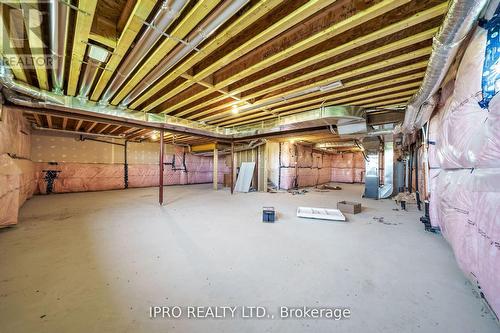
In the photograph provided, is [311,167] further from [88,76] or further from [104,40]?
[104,40]

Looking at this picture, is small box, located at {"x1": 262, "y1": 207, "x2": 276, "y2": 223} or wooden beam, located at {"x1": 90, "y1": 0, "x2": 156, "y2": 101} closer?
wooden beam, located at {"x1": 90, "y1": 0, "x2": 156, "y2": 101}

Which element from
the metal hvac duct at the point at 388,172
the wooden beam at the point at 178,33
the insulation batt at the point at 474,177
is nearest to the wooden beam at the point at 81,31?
the wooden beam at the point at 178,33

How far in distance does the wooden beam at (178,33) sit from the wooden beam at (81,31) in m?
0.58

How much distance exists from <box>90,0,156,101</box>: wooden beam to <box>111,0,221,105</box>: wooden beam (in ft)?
0.79

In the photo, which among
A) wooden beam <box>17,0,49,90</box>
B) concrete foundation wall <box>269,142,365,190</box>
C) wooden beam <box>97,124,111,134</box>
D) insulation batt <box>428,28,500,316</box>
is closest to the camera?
insulation batt <box>428,28,500,316</box>

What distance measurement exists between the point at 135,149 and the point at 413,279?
30.6 feet

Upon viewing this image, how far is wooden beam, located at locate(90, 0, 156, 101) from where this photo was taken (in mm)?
1538

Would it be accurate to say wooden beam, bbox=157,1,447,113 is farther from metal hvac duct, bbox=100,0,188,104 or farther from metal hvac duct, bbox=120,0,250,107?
metal hvac duct, bbox=100,0,188,104

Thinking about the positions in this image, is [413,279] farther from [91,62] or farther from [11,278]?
[91,62]

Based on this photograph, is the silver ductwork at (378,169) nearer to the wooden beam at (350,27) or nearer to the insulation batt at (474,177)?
the insulation batt at (474,177)

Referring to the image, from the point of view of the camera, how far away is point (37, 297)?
1.28 m

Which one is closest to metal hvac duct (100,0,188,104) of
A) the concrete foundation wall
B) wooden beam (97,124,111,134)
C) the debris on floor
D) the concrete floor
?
the concrete floor

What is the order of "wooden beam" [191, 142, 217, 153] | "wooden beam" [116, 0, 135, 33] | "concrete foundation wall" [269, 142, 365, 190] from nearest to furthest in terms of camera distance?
"wooden beam" [116, 0, 135, 33] < "concrete foundation wall" [269, 142, 365, 190] < "wooden beam" [191, 142, 217, 153]

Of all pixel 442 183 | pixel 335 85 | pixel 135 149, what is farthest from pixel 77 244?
pixel 135 149
